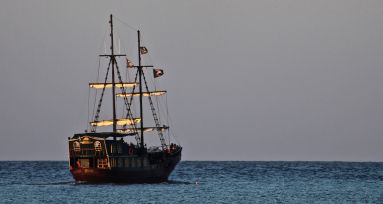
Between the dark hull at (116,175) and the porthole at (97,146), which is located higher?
the porthole at (97,146)

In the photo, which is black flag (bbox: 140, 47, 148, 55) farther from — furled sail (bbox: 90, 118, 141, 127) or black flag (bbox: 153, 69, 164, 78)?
furled sail (bbox: 90, 118, 141, 127)

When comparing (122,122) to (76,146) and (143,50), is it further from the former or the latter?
(76,146)

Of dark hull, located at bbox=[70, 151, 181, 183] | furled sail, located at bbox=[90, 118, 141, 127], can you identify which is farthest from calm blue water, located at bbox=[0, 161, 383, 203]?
furled sail, located at bbox=[90, 118, 141, 127]

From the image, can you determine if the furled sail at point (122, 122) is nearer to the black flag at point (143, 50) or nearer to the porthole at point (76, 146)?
the black flag at point (143, 50)

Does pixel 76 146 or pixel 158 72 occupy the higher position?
pixel 158 72

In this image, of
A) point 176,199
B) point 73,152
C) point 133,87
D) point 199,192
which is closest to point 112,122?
point 133,87

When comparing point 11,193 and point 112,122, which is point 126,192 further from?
point 112,122

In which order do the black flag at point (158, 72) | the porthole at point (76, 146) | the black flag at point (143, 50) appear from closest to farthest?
the porthole at point (76, 146) → the black flag at point (143, 50) → the black flag at point (158, 72)

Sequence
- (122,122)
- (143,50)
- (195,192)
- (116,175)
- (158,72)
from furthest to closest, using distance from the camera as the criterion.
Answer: (122,122), (158,72), (143,50), (116,175), (195,192)

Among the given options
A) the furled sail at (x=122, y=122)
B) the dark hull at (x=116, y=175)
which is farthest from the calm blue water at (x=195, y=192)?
the furled sail at (x=122, y=122)

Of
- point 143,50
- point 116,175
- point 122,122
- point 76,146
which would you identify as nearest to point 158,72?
point 143,50

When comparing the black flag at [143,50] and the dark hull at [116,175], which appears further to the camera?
the black flag at [143,50]

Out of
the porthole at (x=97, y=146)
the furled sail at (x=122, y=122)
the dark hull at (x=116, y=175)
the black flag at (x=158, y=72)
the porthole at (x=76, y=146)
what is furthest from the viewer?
the furled sail at (x=122, y=122)

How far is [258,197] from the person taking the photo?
119 m
